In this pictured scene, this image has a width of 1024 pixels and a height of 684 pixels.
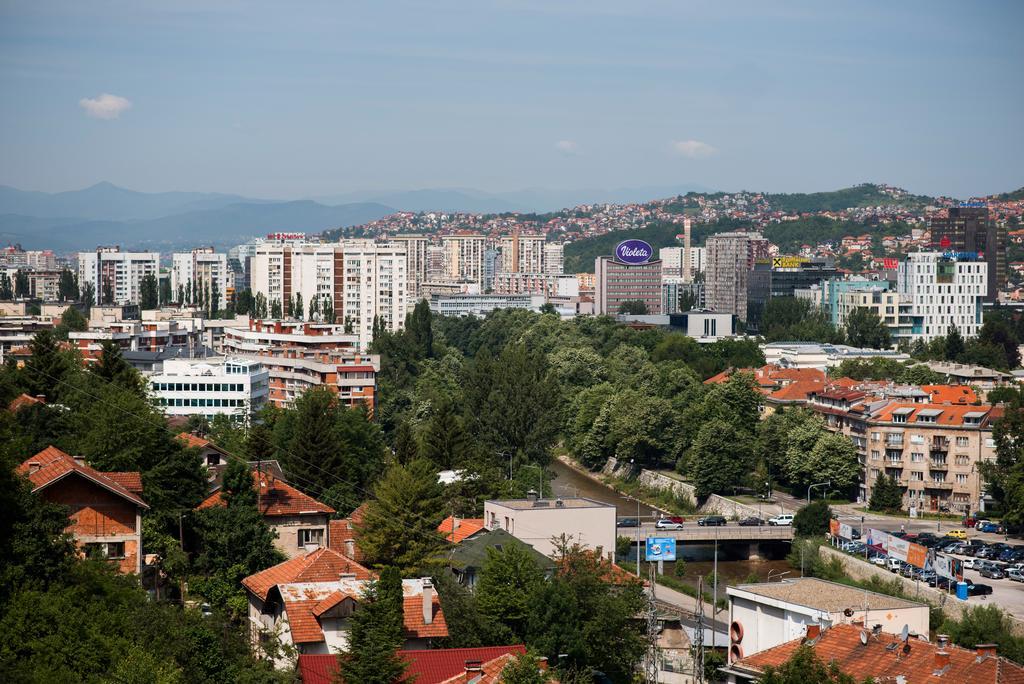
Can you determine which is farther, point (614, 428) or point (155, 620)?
point (614, 428)

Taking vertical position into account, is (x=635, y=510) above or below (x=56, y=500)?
below

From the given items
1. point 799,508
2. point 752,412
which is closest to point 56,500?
point 799,508

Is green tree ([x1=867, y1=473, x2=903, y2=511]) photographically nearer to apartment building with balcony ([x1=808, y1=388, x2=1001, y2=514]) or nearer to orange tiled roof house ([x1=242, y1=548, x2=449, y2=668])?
apartment building with balcony ([x1=808, y1=388, x2=1001, y2=514])

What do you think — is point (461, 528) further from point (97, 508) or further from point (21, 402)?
point (97, 508)

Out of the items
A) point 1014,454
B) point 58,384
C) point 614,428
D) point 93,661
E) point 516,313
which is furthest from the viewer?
point 516,313

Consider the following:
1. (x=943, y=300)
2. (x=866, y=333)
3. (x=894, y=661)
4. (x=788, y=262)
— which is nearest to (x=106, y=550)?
(x=894, y=661)

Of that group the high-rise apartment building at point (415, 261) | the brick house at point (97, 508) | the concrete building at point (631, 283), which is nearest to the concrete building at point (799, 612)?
the brick house at point (97, 508)

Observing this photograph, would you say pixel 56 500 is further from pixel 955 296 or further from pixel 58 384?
pixel 955 296
